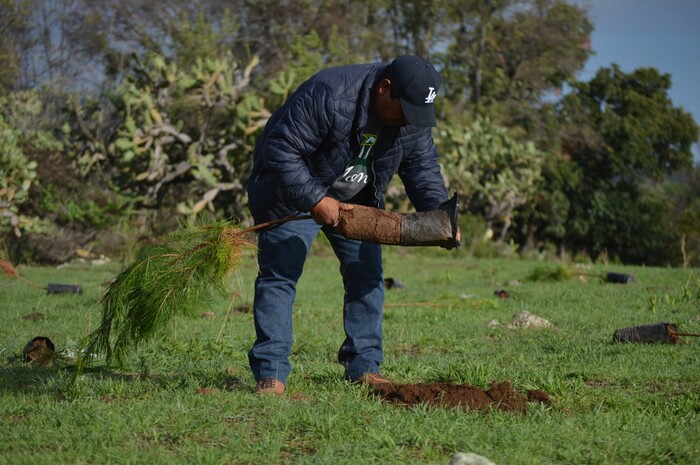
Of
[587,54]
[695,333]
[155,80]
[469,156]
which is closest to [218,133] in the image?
[155,80]

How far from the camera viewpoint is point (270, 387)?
17.2 feet

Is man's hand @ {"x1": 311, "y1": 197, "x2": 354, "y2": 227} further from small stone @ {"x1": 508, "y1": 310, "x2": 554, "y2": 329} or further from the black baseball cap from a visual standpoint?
small stone @ {"x1": 508, "y1": 310, "x2": 554, "y2": 329}

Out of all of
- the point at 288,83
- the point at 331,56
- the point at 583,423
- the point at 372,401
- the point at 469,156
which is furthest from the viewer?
the point at 331,56

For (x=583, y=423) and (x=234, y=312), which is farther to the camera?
(x=234, y=312)

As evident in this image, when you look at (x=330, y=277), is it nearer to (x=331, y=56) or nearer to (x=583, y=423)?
(x=583, y=423)

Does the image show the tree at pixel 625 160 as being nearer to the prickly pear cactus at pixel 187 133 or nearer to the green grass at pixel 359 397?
the prickly pear cactus at pixel 187 133

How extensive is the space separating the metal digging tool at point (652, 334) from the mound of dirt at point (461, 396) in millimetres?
2211

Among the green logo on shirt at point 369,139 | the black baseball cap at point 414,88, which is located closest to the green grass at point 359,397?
the green logo on shirt at point 369,139

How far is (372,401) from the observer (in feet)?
16.4

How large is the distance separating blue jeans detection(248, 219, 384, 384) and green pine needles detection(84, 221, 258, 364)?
207 mm

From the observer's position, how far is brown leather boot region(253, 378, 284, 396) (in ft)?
17.2

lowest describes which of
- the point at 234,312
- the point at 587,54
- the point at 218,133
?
the point at 234,312

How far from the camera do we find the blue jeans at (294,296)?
5.38 meters

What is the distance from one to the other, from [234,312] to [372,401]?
463cm
